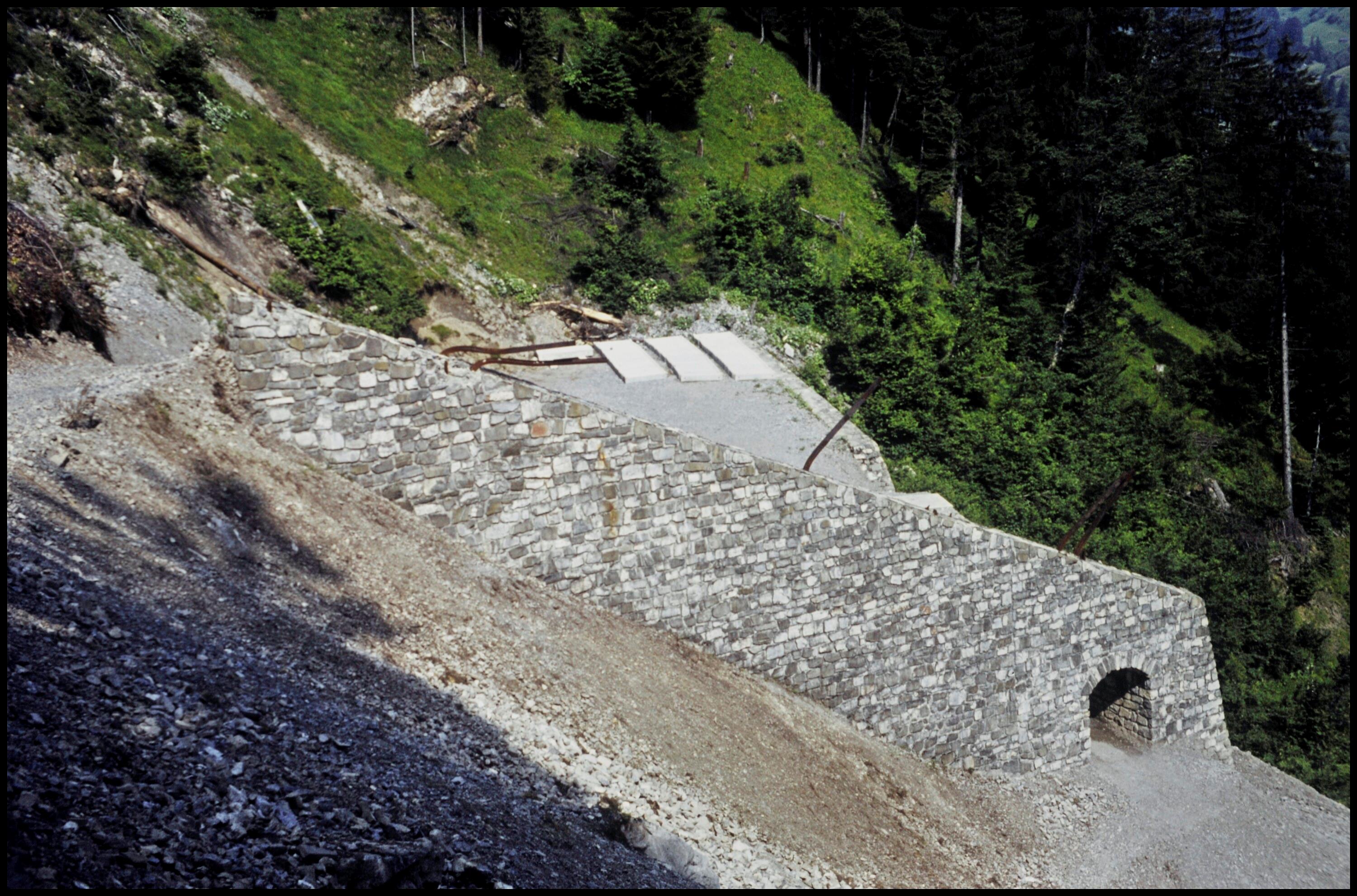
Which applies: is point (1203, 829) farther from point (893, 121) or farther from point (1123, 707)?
point (893, 121)

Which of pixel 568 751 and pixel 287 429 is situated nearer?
pixel 568 751

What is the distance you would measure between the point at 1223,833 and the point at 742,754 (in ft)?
25.9

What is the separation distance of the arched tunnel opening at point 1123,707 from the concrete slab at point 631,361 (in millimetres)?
9327

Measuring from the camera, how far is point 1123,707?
13391 mm

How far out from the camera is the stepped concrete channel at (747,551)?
8617mm

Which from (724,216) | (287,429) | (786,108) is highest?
(786,108)

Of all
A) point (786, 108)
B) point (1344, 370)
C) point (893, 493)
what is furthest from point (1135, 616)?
point (786, 108)

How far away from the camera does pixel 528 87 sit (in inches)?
1149

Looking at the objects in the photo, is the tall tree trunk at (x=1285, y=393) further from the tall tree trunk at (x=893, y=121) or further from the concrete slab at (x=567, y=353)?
the concrete slab at (x=567, y=353)

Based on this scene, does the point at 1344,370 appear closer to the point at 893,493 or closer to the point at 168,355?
the point at 893,493

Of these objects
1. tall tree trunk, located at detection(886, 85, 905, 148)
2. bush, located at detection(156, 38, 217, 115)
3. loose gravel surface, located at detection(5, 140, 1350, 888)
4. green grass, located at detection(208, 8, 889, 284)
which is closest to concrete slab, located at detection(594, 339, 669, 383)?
green grass, located at detection(208, 8, 889, 284)

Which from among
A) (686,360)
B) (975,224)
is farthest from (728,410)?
(975,224)

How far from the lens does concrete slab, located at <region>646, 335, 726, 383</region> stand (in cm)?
1642

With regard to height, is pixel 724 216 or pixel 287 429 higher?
pixel 724 216
